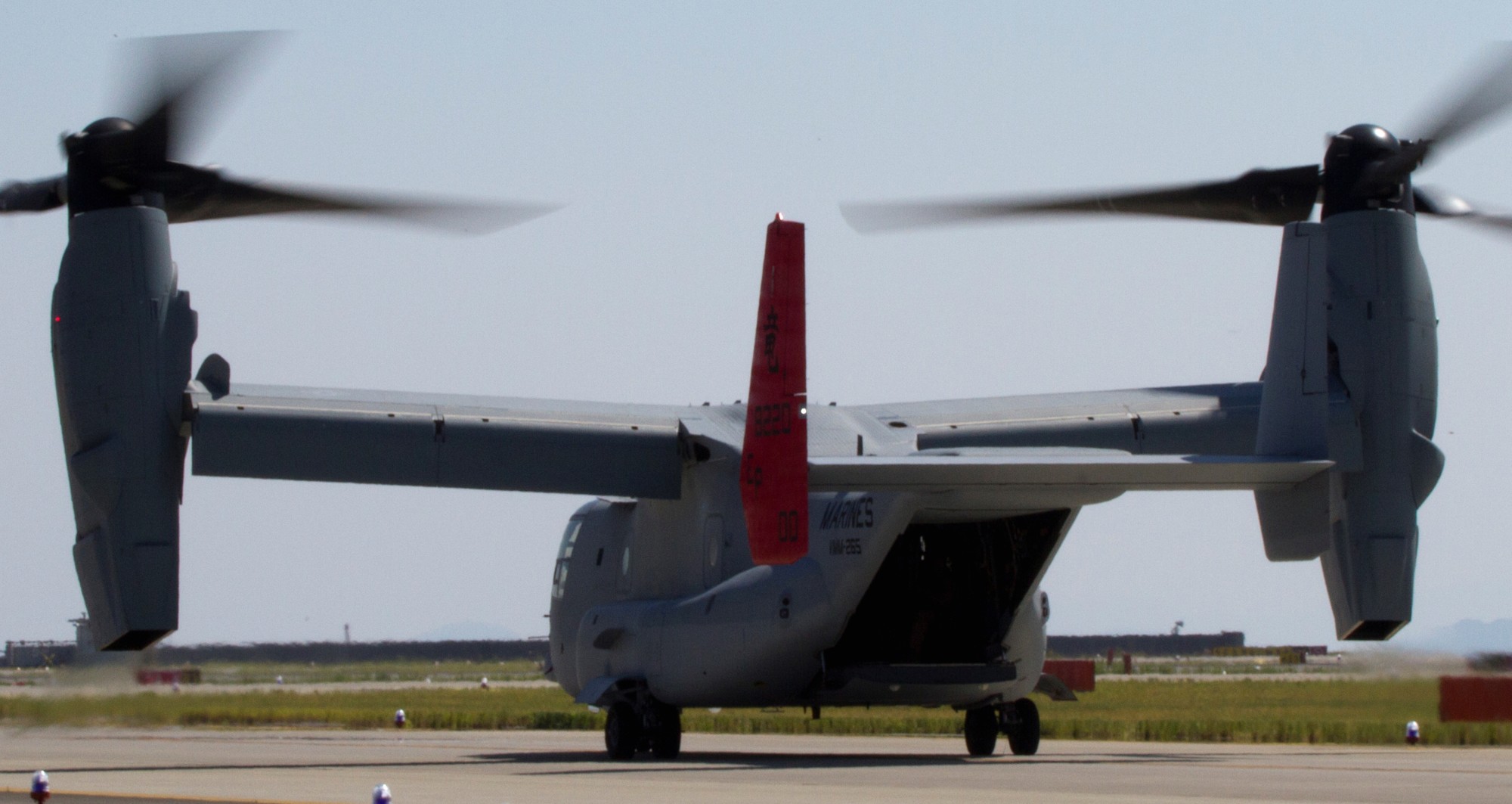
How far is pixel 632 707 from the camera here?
963 inches

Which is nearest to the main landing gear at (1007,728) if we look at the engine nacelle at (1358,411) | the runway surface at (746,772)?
the runway surface at (746,772)

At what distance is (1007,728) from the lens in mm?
24719

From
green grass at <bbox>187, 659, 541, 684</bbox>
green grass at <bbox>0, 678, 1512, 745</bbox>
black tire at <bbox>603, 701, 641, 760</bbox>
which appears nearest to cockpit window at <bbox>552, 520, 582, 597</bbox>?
black tire at <bbox>603, 701, 641, 760</bbox>

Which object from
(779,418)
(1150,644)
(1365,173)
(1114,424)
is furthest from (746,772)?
(1150,644)

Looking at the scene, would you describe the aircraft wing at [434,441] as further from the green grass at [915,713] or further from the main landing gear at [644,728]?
the green grass at [915,713]

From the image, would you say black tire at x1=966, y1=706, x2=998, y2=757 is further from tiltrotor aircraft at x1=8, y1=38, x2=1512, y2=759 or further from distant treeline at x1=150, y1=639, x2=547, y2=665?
distant treeline at x1=150, y1=639, x2=547, y2=665

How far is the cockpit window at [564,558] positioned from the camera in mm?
27547

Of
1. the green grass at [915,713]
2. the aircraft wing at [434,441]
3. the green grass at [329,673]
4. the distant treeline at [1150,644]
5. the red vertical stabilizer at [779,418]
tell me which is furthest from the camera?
the distant treeline at [1150,644]

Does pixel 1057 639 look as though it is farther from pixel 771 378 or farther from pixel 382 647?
pixel 771 378

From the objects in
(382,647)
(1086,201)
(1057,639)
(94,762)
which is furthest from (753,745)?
(1057,639)

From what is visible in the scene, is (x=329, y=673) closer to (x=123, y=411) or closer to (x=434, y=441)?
(x=434, y=441)

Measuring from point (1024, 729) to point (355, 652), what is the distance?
2206 inches

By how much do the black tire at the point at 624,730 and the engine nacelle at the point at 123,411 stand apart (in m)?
6.22

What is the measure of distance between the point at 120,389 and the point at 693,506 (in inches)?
294
